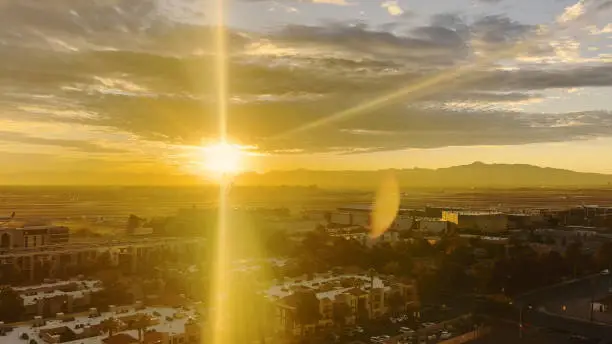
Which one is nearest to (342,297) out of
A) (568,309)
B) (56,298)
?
(568,309)

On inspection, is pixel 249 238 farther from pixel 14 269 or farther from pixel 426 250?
pixel 14 269

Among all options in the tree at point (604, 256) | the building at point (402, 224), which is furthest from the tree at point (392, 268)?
the building at point (402, 224)

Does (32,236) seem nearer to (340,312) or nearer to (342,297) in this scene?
(342,297)

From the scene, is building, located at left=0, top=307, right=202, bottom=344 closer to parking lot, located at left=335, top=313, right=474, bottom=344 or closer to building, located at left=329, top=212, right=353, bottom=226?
parking lot, located at left=335, top=313, right=474, bottom=344

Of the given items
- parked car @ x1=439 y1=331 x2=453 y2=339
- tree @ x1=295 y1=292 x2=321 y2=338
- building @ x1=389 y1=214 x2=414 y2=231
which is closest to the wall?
building @ x1=389 y1=214 x2=414 y2=231

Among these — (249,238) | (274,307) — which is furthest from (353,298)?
(249,238)

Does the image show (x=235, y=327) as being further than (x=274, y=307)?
No

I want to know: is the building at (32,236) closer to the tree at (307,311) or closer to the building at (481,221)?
the tree at (307,311)
